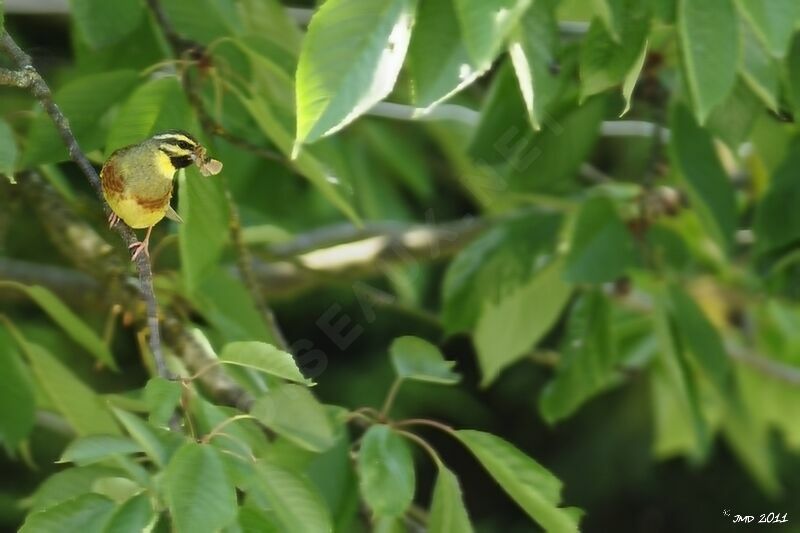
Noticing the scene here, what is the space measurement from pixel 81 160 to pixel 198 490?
0.82 feet

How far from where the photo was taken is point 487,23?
86 centimetres

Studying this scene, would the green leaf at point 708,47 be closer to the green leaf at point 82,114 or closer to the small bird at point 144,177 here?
the small bird at point 144,177

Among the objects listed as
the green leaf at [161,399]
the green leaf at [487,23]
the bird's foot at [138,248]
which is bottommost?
the green leaf at [161,399]

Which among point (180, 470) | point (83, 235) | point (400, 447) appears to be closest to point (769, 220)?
point (400, 447)

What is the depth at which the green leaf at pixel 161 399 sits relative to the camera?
898mm

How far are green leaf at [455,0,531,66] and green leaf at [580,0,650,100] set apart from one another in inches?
8.5

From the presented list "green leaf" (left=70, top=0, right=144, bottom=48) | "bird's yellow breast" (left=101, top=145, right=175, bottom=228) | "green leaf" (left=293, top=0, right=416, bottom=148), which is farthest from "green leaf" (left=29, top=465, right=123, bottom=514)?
"green leaf" (left=70, top=0, right=144, bottom=48)

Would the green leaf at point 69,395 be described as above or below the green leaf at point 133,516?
below

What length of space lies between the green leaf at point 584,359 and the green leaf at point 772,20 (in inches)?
29.2

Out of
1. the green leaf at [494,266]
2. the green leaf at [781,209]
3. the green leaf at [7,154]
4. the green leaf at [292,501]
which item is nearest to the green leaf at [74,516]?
the green leaf at [292,501]

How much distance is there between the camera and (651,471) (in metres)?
3.84

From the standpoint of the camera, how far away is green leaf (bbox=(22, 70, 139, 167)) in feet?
4.03

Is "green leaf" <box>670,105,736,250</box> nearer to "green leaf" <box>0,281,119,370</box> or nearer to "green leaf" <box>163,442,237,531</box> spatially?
"green leaf" <box>0,281,119,370</box>

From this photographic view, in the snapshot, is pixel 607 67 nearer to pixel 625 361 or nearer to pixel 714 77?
pixel 714 77
